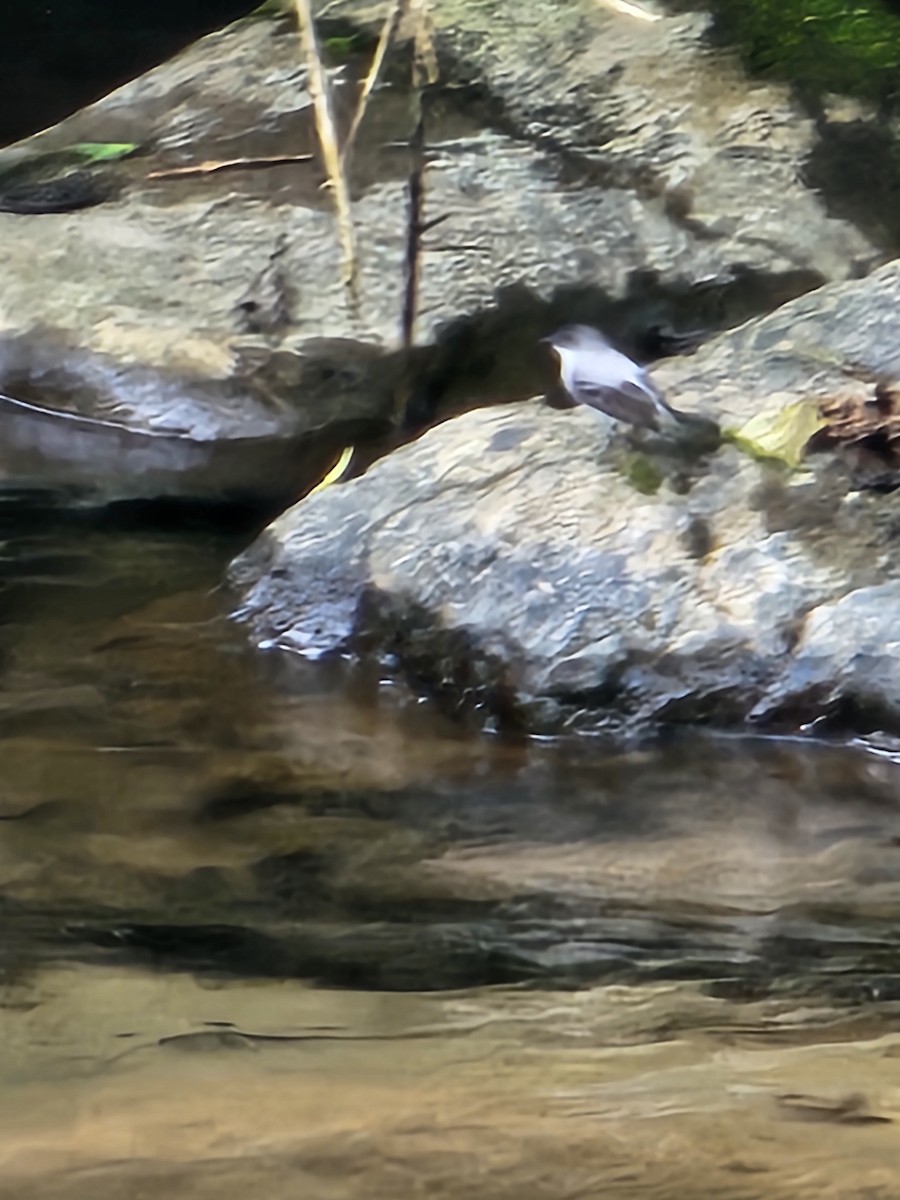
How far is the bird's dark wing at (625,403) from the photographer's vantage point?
7.93 ft

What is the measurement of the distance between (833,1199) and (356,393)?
Answer: 2479 millimetres

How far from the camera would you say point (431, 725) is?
2.08 metres

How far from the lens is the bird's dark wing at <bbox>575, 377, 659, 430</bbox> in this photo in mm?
2418

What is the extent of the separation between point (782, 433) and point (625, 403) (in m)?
0.33

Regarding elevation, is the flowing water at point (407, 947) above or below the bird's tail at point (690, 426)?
below

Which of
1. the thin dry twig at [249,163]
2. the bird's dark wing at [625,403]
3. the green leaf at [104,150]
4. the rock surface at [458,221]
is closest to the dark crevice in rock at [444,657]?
the bird's dark wing at [625,403]

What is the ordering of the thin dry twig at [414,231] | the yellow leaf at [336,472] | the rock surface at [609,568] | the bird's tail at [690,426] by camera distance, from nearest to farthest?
the rock surface at [609,568] < the bird's tail at [690,426] < the yellow leaf at [336,472] < the thin dry twig at [414,231]

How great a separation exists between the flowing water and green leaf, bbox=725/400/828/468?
64 cm

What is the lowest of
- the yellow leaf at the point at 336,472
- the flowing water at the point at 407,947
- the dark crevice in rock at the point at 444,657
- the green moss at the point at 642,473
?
the flowing water at the point at 407,947

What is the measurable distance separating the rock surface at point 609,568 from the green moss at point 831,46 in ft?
3.52

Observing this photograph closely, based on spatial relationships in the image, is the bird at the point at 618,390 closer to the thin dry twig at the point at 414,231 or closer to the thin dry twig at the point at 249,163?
the thin dry twig at the point at 414,231

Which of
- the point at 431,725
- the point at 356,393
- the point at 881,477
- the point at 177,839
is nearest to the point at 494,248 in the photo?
the point at 356,393

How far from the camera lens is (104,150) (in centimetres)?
359

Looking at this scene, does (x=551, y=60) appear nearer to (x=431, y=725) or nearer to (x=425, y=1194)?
(x=431, y=725)
